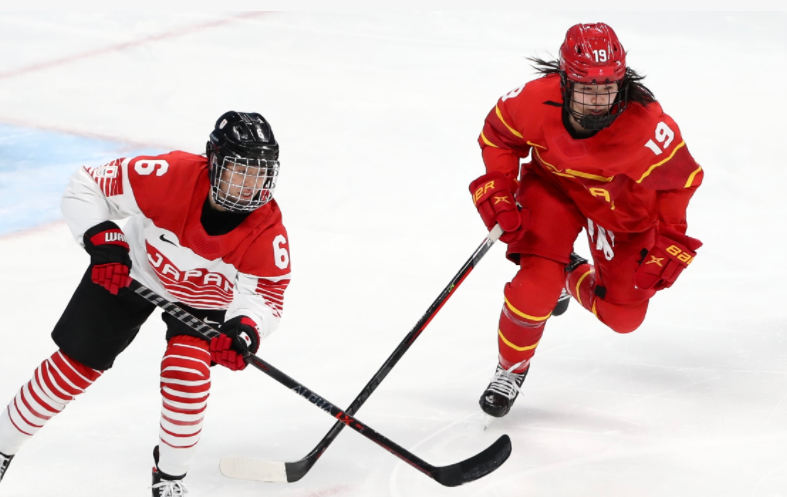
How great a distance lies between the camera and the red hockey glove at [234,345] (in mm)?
2203

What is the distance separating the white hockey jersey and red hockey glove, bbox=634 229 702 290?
103 cm

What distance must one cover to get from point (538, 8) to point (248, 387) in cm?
450

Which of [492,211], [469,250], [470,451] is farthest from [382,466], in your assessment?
[469,250]

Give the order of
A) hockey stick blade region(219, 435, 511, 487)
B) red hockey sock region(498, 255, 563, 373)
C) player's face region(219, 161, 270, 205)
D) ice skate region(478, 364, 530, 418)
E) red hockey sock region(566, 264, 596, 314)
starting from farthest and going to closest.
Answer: red hockey sock region(566, 264, 596, 314) → ice skate region(478, 364, 530, 418) → red hockey sock region(498, 255, 563, 373) → hockey stick blade region(219, 435, 511, 487) → player's face region(219, 161, 270, 205)

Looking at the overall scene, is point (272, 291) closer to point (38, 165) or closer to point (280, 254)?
point (280, 254)

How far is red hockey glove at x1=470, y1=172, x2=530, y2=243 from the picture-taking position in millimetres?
2707

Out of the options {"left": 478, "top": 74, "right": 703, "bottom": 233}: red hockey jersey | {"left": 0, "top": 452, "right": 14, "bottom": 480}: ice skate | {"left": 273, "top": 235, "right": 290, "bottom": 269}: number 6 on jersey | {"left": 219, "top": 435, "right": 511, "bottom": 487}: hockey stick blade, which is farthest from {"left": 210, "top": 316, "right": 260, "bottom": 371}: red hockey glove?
{"left": 478, "top": 74, "right": 703, "bottom": 233}: red hockey jersey

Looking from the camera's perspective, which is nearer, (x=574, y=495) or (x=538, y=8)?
(x=574, y=495)

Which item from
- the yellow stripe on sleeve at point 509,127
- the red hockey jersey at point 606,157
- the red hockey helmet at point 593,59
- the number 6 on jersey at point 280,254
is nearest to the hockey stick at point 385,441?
the number 6 on jersey at point 280,254

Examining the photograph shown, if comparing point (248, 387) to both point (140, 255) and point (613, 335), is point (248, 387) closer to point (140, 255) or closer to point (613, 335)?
point (140, 255)

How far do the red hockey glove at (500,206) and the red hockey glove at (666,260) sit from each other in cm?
37

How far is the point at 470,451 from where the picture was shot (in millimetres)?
2756

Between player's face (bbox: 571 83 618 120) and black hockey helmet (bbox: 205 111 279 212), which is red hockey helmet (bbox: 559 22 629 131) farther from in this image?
black hockey helmet (bbox: 205 111 279 212)

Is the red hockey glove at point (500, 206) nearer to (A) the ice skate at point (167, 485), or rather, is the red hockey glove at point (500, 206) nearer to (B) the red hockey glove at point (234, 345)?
(B) the red hockey glove at point (234, 345)
